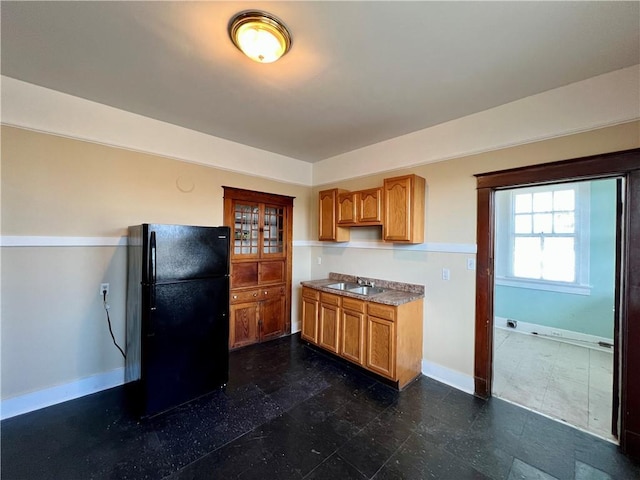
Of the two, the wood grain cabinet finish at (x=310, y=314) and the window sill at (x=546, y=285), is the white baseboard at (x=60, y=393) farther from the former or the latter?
the window sill at (x=546, y=285)

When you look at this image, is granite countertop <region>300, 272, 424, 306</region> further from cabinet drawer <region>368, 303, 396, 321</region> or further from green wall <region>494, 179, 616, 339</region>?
green wall <region>494, 179, 616, 339</region>

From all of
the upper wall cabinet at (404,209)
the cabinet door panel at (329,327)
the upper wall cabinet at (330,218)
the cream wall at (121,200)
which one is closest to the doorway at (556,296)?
the cream wall at (121,200)

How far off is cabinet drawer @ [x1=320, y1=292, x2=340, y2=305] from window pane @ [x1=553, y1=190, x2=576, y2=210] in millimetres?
3890

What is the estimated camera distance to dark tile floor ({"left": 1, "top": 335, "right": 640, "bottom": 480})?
1674 millimetres

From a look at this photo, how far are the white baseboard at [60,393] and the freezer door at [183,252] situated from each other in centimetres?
133

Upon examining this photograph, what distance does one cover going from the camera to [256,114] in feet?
8.78

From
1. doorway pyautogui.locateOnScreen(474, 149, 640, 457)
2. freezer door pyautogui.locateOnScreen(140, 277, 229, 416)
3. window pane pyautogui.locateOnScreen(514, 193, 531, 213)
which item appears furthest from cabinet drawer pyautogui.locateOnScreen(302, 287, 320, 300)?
window pane pyautogui.locateOnScreen(514, 193, 531, 213)

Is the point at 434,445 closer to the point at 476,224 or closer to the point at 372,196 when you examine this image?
the point at 476,224

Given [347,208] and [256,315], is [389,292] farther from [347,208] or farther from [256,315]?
[256,315]

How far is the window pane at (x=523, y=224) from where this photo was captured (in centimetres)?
435

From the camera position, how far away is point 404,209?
288cm

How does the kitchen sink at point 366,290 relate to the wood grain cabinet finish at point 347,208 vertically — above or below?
below

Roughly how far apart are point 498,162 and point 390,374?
7.70 ft

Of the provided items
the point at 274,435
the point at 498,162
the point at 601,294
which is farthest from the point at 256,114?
the point at 601,294
